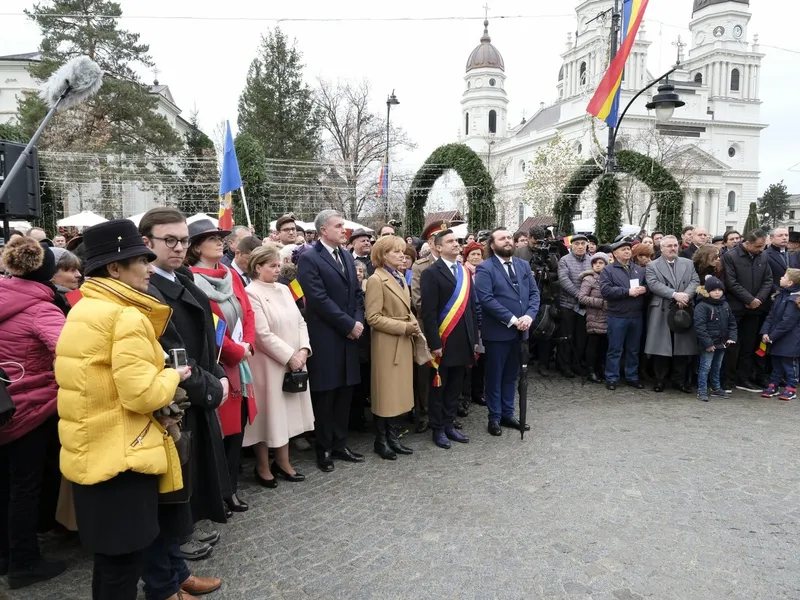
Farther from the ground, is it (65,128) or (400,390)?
(65,128)

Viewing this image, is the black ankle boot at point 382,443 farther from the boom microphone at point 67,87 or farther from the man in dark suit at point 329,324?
the boom microphone at point 67,87

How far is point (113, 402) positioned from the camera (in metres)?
2.34

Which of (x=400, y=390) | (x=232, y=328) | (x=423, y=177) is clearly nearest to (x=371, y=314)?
(x=400, y=390)

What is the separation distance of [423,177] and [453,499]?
12.7 meters

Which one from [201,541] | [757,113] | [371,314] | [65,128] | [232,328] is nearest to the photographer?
[201,541]

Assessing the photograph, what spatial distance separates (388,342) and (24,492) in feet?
9.94

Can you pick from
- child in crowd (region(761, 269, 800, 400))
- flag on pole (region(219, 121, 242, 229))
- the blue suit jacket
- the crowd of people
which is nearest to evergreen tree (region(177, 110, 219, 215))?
flag on pole (region(219, 121, 242, 229))

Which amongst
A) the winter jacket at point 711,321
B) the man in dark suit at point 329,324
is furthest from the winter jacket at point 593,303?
the man in dark suit at point 329,324

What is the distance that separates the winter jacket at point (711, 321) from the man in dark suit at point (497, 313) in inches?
111

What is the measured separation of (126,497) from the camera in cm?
238

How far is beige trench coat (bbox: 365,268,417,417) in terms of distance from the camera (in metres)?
5.28

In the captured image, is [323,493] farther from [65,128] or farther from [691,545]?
[65,128]

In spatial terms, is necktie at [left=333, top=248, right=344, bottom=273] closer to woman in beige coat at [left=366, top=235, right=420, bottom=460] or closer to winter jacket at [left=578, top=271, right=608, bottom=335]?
woman in beige coat at [left=366, top=235, right=420, bottom=460]

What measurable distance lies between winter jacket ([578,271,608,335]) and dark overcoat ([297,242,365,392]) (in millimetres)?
4215
